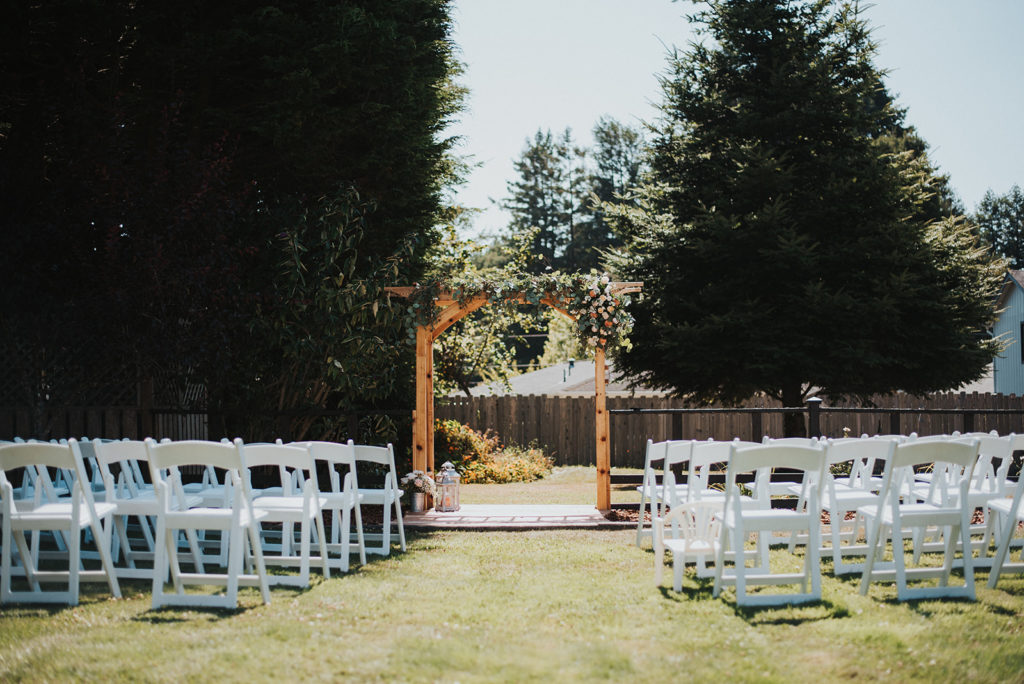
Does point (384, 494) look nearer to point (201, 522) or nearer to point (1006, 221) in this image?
point (201, 522)

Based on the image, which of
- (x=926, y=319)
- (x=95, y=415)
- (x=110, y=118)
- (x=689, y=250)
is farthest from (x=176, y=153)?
(x=926, y=319)

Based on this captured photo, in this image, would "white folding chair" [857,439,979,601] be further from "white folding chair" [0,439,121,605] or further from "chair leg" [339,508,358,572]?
"white folding chair" [0,439,121,605]

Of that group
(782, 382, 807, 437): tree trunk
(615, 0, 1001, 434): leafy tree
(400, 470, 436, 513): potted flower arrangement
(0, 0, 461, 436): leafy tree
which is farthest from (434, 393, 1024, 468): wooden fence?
(400, 470, 436, 513): potted flower arrangement

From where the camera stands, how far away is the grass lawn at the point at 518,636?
413 cm

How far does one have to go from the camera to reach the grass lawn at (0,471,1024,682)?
13.5 feet

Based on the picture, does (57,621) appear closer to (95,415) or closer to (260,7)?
(95,415)

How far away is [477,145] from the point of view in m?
14.9

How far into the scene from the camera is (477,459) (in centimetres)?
1672

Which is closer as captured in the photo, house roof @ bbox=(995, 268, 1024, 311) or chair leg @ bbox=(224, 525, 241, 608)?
chair leg @ bbox=(224, 525, 241, 608)

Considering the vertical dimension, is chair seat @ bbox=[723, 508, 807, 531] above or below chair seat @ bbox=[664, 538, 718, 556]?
above

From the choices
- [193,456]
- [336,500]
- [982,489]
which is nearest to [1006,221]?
[982,489]

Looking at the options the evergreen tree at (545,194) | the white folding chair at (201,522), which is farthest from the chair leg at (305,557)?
the evergreen tree at (545,194)

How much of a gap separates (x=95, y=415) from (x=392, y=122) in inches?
206

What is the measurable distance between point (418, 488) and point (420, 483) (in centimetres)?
14
